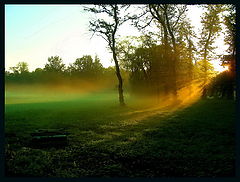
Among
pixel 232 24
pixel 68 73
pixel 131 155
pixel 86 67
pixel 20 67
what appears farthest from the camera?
pixel 20 67

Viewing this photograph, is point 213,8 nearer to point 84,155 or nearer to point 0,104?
point 84,155

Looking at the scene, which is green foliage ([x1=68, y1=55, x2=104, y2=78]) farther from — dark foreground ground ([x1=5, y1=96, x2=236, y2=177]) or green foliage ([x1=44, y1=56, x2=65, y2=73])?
dark foreground ground ([x1=5, y1=96, x2=236, y2=177])

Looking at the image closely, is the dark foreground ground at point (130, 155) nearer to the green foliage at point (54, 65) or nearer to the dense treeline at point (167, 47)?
the dense treeline at point (167, 47)

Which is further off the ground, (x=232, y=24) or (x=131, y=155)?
(x=232, y=24)

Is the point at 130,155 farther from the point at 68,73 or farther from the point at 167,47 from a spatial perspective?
the point at 68,73

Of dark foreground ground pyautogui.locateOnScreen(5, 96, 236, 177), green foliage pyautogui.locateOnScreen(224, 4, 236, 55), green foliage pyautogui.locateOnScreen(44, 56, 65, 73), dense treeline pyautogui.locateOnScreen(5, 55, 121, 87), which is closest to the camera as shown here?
dark foreground ground pyautogui.locateOnScreen(5, 96, 236, 177)

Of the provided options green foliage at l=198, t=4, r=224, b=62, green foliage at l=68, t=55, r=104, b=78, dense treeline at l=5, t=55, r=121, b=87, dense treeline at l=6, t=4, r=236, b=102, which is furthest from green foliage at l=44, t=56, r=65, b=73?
green foliage at l=198, t=4, r=224, b=62

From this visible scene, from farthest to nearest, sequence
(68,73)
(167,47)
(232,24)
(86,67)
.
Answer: (86,67) → (68,73) → (167,47) → (232,24)

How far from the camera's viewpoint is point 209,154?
10.4 metres

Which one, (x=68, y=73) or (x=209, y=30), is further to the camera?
(x=68, y=73)

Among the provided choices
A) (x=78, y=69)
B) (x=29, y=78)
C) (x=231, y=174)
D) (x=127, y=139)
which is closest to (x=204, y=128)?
(x=127, y=139)

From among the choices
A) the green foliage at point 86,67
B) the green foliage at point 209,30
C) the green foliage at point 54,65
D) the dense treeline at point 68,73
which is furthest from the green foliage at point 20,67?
the green foliage at point 209,30

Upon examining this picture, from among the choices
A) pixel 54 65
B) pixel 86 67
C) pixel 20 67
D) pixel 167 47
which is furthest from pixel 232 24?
pixel 20 67

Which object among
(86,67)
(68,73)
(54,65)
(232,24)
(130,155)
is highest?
(54,65)
